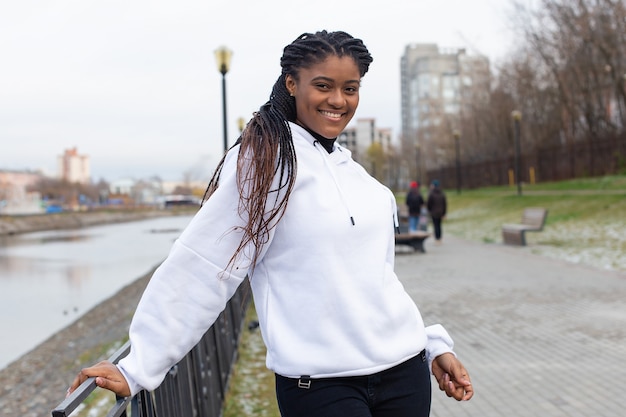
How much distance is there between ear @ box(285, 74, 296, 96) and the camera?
1845 mm

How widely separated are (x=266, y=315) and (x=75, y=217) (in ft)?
278

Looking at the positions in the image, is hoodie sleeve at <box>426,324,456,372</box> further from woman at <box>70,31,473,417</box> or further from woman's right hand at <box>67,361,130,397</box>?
woman's right hand at <box>67,361,130,397</box>

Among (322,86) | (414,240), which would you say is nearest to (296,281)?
(322,86)

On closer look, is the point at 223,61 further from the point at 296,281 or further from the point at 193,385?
the point at 296,281

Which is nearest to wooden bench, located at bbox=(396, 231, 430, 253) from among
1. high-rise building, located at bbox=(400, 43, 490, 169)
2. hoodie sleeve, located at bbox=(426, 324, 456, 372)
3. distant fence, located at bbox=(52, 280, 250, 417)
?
distant fence, located at bbox=(52, 280, 250, 417)

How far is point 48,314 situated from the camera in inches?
627

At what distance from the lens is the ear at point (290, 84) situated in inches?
72.6

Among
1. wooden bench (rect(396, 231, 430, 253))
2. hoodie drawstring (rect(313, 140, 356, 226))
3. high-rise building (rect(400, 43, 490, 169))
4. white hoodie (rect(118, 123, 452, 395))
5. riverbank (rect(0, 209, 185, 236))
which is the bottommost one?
riverbank (rect(0, 209, 185, 236))

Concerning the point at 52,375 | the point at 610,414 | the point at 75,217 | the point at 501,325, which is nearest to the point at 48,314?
the point at 52,375

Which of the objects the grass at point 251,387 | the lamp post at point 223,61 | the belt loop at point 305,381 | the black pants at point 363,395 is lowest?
the grass at point 251,387

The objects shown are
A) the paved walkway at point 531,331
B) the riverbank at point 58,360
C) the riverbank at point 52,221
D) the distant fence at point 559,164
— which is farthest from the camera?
the riverbank at point 52,221

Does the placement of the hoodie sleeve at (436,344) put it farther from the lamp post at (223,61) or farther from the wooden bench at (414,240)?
the wooden bench at (414,240)

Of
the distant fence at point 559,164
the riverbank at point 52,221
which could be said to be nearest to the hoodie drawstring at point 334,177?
the distant fence at point 559,164

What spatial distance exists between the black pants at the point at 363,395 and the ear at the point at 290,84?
784 mm
